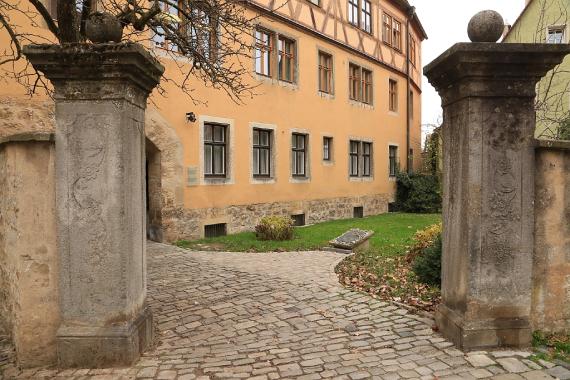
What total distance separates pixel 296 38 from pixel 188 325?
11391 mm

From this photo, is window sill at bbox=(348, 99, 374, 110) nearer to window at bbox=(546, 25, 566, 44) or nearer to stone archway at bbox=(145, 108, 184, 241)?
window at bbox=(546, 25, 566, 44)

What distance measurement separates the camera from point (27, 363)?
3490 mm

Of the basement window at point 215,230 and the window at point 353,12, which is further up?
the window at point 353,12

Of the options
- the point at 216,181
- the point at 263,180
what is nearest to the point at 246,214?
the point at 263,180

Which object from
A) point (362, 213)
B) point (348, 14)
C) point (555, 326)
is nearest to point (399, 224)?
point (362, 213)

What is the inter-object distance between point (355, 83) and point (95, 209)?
15.4 meters

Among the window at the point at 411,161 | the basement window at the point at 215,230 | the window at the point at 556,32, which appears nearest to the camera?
the window at the point at 556,32

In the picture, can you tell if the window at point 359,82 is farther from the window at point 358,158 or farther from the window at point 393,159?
the window at point 393,159

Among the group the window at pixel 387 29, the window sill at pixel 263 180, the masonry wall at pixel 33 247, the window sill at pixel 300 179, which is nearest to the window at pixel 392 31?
the window at pixel 387 29

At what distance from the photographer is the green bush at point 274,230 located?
10.8 m

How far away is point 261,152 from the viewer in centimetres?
1315

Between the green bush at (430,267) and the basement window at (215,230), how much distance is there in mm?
7118

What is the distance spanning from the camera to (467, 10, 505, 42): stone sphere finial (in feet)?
11.4

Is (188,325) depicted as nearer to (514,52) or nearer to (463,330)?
(463,330)
